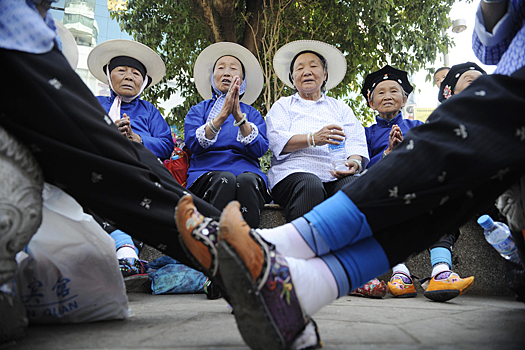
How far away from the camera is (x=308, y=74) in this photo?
11.5 feet

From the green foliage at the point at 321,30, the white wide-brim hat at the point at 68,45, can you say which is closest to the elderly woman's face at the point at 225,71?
the white wide-brim hat at the point at 68,45

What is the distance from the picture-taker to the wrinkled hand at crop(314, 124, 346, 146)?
2885 mm

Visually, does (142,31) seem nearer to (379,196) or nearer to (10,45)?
(10,45)

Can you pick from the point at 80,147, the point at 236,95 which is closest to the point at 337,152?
the point at 236,95

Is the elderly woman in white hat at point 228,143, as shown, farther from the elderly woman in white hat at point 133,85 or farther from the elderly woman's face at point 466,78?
the elderly woman's face at point 466,78

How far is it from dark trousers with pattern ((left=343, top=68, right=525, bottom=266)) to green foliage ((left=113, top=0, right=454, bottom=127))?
16.3 feet

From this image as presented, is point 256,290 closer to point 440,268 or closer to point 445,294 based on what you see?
point 445,294

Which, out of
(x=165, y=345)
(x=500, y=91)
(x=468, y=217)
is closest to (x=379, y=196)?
(x=468, y=217)

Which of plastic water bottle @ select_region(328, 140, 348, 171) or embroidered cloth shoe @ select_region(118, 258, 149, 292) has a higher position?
plastic water bottle @ select_region(328, 140, 348, 171)

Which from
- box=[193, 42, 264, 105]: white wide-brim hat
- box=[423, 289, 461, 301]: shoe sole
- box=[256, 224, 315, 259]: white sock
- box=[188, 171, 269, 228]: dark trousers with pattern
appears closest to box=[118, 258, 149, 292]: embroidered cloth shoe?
box=[188, 171, 269, 228]: dark trousers with pattern

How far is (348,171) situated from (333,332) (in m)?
1.84

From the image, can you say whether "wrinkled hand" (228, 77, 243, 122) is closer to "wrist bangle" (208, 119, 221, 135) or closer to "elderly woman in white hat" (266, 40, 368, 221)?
"wrist bangle" (208, 119, 221, 135)

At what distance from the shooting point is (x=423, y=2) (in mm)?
6457

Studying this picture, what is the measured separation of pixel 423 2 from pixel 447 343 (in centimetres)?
661
